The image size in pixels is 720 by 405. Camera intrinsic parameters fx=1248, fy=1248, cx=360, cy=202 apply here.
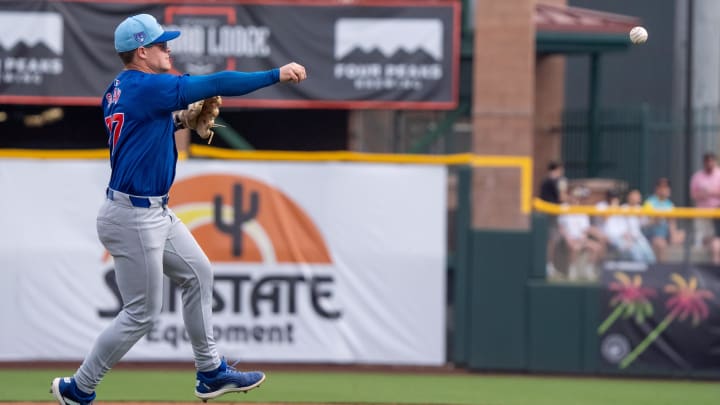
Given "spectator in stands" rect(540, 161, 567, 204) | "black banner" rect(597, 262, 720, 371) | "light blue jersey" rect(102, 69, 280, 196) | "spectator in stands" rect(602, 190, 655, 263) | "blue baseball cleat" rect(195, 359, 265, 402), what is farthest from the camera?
"spectator in stands" rect(540, 161, 567, 204)

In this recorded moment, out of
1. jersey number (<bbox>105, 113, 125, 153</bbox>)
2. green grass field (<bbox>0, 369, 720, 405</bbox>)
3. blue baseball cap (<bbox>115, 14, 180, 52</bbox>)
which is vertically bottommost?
green grass field (<bbox>0, 369, 720, 405</bbox>)

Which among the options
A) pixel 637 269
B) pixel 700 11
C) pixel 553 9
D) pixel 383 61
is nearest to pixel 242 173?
pixel 383 61

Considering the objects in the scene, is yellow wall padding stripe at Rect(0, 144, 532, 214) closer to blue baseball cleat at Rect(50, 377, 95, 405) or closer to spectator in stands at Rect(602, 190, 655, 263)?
spectator in stands at Rect(602, 190, 655, 263)

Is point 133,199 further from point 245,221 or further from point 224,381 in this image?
point 245,221

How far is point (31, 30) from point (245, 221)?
3172mm

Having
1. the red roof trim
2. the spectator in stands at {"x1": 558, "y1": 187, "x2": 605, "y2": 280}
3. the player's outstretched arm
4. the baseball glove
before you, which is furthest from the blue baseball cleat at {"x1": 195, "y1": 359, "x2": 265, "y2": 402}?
the red roof trim

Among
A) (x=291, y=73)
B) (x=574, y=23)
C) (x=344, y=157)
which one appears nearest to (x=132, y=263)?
(x=291, y=73)

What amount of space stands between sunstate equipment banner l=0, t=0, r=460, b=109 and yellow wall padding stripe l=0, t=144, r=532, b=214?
38.4 inches

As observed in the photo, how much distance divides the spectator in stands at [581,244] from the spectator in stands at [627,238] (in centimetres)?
11

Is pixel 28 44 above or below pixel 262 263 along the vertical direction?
above

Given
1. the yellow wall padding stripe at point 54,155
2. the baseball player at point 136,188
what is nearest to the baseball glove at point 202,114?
the baseball player at point 136,188

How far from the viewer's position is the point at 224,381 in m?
7.30

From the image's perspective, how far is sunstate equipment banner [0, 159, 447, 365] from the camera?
1216 cm

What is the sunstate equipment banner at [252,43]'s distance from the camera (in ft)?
43.0
